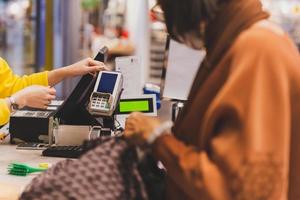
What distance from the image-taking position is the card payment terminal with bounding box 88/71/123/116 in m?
2.02

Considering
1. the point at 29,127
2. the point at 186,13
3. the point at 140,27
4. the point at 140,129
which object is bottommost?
the point at 29,127

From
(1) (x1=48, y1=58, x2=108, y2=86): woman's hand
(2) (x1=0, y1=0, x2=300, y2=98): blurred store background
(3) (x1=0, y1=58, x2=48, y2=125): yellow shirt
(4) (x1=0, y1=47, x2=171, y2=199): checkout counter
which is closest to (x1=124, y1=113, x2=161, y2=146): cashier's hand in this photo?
(4) (x1=0, y1=47, x2=171, y2=199): checkout counter

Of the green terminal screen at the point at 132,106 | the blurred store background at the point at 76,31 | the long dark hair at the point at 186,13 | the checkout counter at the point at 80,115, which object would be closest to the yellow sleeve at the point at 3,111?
the checkout counter at the point at 80,115

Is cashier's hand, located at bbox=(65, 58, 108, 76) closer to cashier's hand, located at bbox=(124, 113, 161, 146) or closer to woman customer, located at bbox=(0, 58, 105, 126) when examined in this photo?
woman customer, located at bbox=(0, 58, 105, 126)

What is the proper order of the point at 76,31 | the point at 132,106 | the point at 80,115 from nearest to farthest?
1. the point at 80,115
2. the point at 132,106
3. the point at 76,31

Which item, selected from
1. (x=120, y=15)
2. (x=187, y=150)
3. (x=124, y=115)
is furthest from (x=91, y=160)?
(x=120, y=15)

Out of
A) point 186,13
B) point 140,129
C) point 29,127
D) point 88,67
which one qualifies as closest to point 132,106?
point 88,67

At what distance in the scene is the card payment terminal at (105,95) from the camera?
6.63 ft

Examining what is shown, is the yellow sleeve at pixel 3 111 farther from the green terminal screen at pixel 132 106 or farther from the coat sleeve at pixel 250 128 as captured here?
the coat sleeve at pixel 250 128

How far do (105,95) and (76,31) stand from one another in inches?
178

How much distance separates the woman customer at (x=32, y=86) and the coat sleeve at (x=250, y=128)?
3.66ft

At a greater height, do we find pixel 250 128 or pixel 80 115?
pixel 250 128

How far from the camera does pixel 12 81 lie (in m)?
2.58

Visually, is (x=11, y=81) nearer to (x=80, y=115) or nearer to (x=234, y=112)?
(x=80, y=115)
